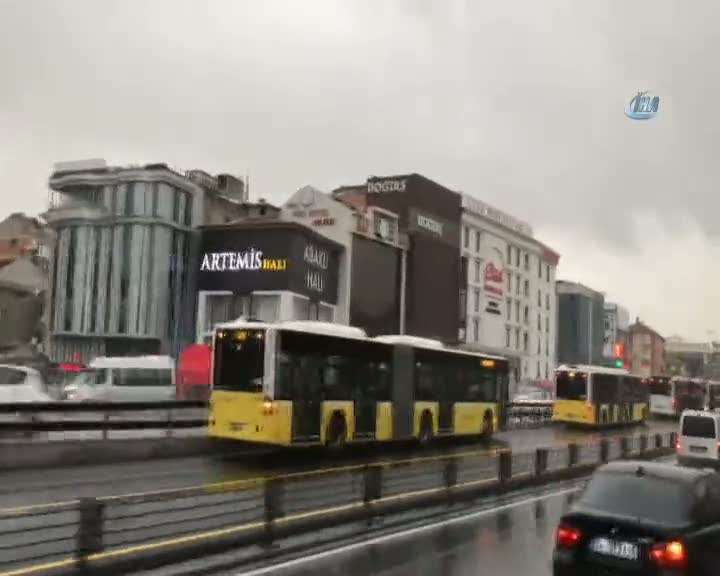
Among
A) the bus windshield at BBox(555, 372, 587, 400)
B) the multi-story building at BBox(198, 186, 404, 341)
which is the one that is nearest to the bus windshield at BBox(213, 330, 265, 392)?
the bus windshield at BBox(555, 372, 587, 400)

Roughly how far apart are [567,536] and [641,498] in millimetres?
868

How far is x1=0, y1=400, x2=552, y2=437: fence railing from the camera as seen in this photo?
760 inches

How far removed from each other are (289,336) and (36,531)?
12.3m

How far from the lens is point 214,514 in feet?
37.9

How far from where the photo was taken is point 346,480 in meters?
14.4

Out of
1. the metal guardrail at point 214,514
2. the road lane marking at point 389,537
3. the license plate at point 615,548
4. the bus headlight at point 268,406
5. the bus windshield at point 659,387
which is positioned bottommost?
the road lane marking at point 389,537

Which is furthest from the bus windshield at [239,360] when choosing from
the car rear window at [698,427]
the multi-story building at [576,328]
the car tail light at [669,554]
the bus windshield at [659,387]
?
the multi-story building at [576,328]

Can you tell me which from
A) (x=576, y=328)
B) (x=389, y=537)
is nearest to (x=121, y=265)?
(x=389, y=537)

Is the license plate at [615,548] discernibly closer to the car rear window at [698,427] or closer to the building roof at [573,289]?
the car rear window at [698,427]

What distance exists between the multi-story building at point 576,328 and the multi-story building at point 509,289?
9.22 m

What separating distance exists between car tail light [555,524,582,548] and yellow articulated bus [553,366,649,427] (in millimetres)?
34309

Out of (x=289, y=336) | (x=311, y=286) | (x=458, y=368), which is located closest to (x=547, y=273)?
(x=311, y=286)

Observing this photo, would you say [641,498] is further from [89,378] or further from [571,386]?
[89,378]

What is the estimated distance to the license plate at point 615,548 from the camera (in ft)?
27.5
